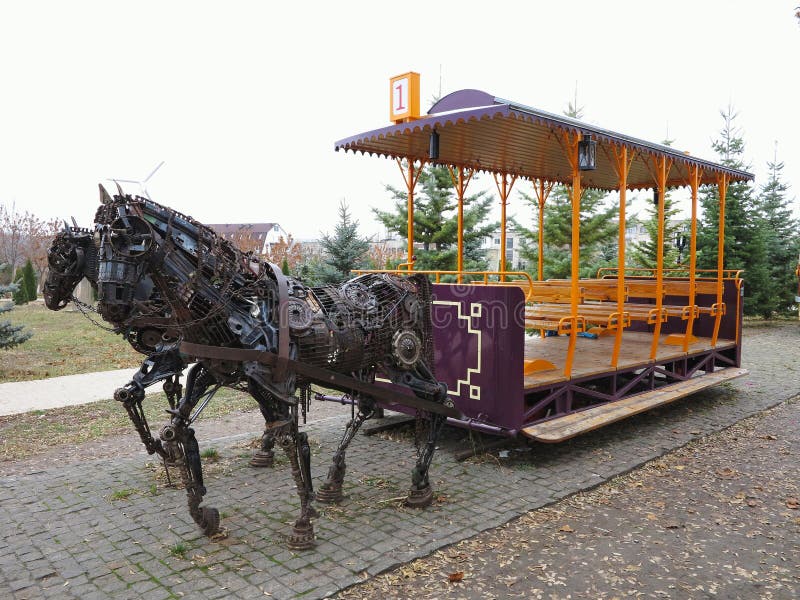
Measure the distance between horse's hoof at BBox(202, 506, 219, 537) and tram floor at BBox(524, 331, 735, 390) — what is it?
10.4ft

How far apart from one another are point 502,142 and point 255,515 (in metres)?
5.34

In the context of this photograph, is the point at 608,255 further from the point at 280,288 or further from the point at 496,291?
the point at 280,288

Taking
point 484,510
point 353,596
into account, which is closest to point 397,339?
point 484,510

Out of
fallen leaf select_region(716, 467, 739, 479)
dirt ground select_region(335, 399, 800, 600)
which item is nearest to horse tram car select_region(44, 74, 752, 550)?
dirt ground select_region(335, 399, 800, 600)

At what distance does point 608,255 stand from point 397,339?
17.4 m

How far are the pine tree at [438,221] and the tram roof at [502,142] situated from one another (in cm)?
536

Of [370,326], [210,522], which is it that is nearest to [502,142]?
[370,326]

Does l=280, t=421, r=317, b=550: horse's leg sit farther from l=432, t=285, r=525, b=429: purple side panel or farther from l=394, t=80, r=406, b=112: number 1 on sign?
l=394, t=80, r=406, b=112: number 1 on sign

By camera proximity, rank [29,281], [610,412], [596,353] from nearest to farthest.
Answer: [610,412]
[596,353]
[29,281]

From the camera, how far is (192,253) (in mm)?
3852

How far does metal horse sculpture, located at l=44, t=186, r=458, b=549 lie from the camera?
3.71 metres

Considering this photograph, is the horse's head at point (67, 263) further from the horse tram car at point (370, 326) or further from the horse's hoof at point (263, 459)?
the horse's hoof at point (263, 459)

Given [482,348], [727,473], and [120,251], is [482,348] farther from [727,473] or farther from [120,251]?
[120,251]

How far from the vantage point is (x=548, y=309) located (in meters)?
7.89
